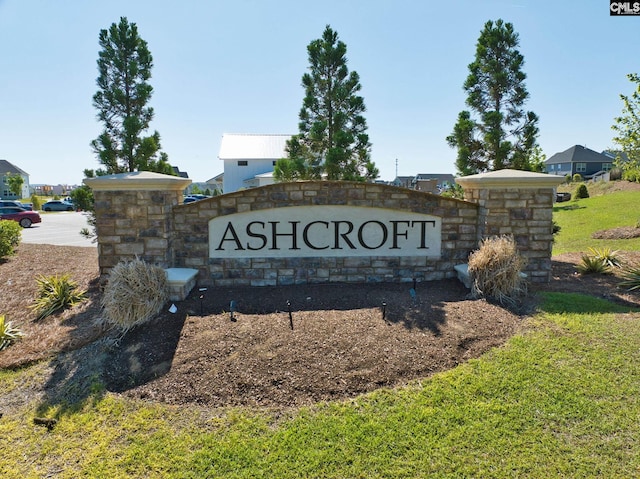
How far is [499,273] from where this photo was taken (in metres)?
5.62

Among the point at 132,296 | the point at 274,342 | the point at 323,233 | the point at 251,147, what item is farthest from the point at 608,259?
the point at 251,147

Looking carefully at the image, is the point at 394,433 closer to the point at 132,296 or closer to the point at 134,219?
the point at 132,296

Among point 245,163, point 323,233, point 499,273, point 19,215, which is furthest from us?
point 245,163

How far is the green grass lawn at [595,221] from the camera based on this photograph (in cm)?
1145

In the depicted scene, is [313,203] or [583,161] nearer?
[313,203]

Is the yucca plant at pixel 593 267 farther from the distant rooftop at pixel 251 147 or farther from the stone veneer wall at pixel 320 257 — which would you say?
the distant rooftop at pixel 251 147

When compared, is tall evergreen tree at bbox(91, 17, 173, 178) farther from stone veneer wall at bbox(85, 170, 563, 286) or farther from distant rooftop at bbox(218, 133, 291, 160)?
distant rooftop at bbox(218, 133, 291, 160)

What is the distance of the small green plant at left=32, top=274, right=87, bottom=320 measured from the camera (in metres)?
6.02

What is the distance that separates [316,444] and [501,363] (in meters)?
2.11

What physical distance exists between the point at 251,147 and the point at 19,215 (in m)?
18.6

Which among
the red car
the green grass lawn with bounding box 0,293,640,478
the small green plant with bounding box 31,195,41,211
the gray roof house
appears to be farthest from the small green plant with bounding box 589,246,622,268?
the gray roof house

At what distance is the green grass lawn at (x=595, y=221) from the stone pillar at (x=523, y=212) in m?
4.59

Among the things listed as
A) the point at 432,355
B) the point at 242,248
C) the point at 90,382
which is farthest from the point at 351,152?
the point at 90,382

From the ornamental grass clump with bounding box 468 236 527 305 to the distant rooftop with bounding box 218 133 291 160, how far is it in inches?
1142
